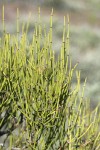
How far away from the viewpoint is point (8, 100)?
568cm

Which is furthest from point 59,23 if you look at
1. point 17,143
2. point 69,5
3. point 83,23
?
point 17,143

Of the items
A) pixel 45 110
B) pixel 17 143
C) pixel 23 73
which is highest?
pixel 23 73

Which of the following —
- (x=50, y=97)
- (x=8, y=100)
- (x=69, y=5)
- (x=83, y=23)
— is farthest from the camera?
(x=69, y=5)

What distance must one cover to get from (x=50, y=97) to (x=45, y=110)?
134mm

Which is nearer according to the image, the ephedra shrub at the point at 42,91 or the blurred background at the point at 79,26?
the ephedra shrub at the point at 42,91

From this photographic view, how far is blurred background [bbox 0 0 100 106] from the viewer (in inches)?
710

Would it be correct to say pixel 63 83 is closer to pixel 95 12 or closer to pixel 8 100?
A: pixel 8 100

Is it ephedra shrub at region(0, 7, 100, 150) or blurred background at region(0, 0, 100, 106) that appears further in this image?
blurred background at region(0, 0, 100, 106)

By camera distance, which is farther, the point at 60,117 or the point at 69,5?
the point at 69,5

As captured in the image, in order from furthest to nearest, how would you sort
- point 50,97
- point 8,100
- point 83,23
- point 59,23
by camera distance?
1. point 83,23
2. point 59,23
3. point 8,100
4. point 50,97

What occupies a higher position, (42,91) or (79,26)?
(79,26)

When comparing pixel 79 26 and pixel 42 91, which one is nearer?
pixel 42 91

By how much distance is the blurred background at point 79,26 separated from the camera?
59.2ft

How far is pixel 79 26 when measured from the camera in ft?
81.0
